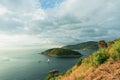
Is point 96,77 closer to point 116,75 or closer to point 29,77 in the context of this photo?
point 116,75

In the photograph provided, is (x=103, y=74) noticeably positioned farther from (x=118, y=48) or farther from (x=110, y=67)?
(x=118, y=48)

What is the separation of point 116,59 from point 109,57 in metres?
2.73

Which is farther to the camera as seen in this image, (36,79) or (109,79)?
(36,79)

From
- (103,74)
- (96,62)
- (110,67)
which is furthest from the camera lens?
(96,62)

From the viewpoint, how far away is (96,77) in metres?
21.4

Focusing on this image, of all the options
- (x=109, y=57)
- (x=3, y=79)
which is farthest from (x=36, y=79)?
(x=109, y=57)

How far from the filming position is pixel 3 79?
7805 inches

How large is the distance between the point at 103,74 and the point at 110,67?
188 centimetres

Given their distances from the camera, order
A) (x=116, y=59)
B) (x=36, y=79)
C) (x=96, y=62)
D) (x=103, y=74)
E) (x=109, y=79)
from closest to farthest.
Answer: (x=109, y=79) → (x=103, y=74) → (x=116, y=59) → (x=96, y=62) → (x=36, y=79)

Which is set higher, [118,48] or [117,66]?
[118,48]

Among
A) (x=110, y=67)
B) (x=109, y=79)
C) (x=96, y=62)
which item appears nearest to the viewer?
(x=109, y=79)

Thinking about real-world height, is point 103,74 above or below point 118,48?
below

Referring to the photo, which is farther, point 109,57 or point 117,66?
point 109,57

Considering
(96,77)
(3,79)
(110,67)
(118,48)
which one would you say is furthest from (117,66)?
(3,79)
